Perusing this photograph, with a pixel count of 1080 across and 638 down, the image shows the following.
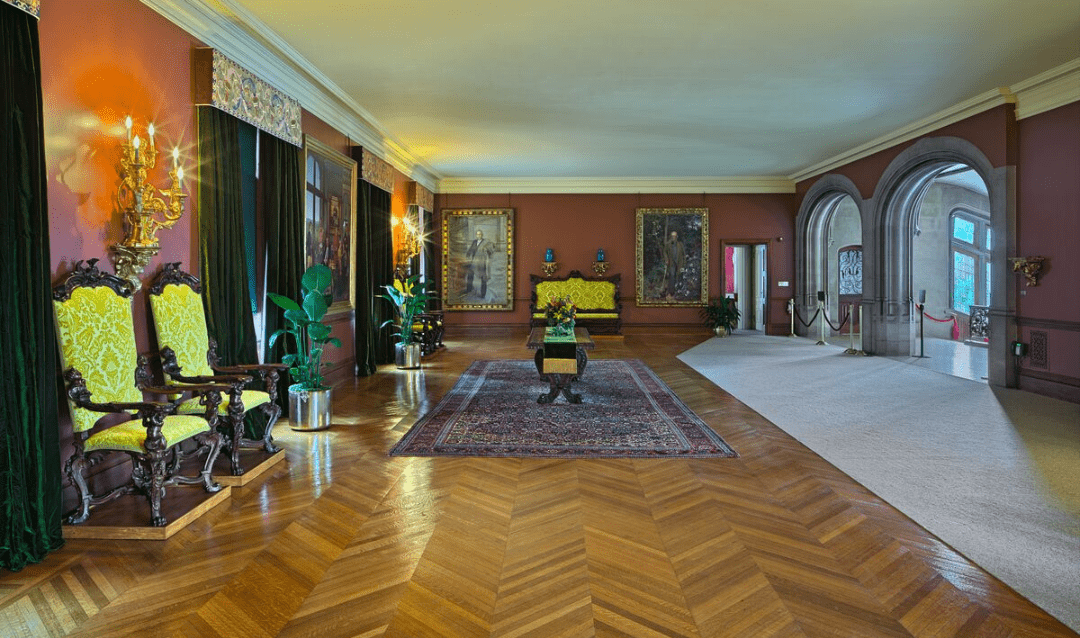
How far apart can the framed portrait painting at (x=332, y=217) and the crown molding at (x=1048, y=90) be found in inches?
319

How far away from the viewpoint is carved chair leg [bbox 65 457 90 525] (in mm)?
3311

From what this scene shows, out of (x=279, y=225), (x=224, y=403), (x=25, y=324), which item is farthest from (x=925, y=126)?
(x=25, y=324)

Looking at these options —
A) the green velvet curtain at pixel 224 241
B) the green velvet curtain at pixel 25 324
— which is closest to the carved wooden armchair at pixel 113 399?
the green velvet curtain at pixel 25 324

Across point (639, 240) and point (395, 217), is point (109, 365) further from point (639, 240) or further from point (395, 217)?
point (639, 240)

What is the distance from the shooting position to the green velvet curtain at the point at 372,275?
8.95 m

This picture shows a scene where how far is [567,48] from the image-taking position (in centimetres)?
618

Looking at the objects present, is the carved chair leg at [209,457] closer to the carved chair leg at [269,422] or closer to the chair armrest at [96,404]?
the chair armrest at [96,404]

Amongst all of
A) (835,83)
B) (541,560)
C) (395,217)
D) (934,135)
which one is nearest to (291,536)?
(541,560)

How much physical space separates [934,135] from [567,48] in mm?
6219

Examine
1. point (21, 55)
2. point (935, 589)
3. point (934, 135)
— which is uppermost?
point (934, 135)

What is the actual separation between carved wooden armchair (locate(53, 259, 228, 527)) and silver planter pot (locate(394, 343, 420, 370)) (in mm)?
5404

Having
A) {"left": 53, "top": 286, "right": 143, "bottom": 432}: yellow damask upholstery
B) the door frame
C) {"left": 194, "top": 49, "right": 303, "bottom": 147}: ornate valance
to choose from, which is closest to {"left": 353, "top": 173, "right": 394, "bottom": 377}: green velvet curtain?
{"left": 194, "top": 49, "right": 303, "bottom": 147}: ornate valance

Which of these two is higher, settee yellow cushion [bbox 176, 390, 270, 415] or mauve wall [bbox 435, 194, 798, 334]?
mauve wall [bbox 435, 194, 798, 334]

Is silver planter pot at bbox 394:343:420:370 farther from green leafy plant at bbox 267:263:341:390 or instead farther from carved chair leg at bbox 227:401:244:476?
carved chair leg at bbox 227:401:244:476
